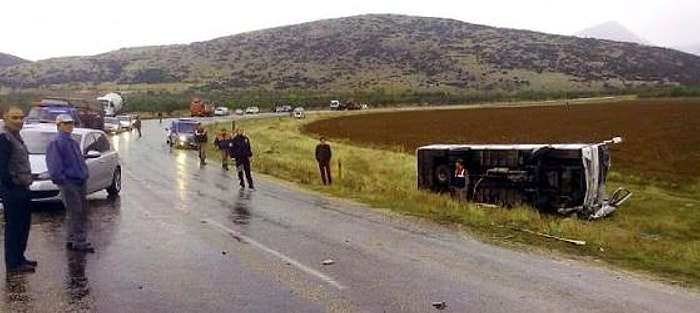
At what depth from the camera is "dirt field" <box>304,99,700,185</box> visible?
104ft

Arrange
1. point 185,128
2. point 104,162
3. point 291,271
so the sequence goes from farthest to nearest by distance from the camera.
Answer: point 185,128 < point 104,162 < point 291,271

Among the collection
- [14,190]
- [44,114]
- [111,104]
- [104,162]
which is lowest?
[111,104]

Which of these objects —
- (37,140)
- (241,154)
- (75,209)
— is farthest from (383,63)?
(75,209)

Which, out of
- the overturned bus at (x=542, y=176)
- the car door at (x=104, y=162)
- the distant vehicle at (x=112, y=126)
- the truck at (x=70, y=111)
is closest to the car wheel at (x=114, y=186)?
the car door at (x=104, y=162)

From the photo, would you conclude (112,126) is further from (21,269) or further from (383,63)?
(383,63)

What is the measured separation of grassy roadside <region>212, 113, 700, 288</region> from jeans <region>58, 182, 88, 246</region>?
6293mm

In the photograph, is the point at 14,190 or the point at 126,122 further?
the point at 126,122

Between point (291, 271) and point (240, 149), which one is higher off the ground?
point (240, 149)

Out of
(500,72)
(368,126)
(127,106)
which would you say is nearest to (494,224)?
(368,126)

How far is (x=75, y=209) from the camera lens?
1019 centimetres

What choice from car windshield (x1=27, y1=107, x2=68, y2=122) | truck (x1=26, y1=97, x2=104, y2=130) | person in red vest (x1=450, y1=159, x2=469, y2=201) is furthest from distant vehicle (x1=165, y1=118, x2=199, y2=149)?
person in red vest (x1=450, y1=159, x2=469, y2=201)

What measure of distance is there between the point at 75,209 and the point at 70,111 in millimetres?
27243

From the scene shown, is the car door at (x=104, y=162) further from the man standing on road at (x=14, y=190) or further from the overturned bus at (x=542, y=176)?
the overturned bus at (x=542, y=176)

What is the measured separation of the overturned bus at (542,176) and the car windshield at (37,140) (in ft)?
38.0
